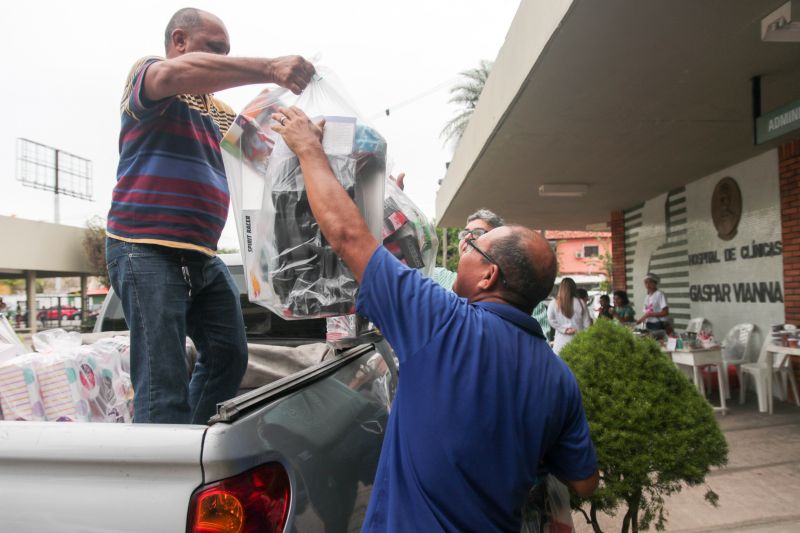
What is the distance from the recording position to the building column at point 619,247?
15098 mm

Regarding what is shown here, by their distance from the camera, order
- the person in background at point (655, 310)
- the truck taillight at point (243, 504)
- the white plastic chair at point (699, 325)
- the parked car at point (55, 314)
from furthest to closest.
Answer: the parked car at point (55, 314), the person in background at point (655, 310), the white plastic chair at point (699, 325), the truck taillight at point (243, 504)

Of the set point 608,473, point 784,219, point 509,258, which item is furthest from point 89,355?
point 784,219

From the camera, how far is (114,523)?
1.30m

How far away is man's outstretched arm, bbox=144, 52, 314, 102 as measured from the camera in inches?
68.1

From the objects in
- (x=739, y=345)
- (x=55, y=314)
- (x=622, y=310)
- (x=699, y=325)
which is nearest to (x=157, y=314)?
(x=739, y=345)

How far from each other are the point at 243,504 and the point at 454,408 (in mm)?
541

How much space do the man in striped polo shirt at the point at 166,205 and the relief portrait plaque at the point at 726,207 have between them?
32.1ft

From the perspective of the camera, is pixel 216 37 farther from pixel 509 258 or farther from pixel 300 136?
pixel 509 258

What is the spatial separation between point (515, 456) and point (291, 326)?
8.50ft

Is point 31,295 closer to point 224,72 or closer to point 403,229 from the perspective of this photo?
point 224,72

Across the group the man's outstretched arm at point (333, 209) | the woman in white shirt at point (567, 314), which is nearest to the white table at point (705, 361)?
the woman in white shirt at point (567, 314)

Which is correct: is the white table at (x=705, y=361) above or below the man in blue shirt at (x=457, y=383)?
below

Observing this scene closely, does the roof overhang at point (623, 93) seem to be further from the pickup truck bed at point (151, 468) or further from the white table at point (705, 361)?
the pickup truck bed at point (151, 468)

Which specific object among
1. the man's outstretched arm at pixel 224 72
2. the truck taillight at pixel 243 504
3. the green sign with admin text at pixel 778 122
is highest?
the green sign with admin text at pixel 778 122
